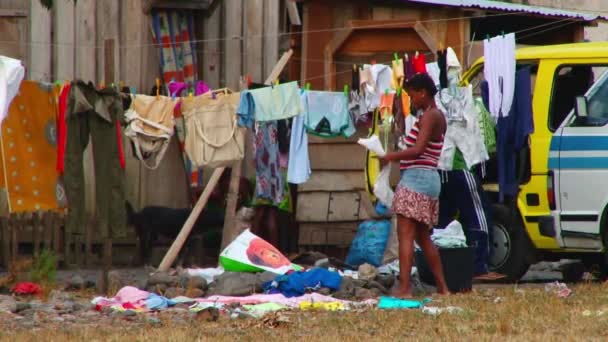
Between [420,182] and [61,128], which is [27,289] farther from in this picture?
[420,182]

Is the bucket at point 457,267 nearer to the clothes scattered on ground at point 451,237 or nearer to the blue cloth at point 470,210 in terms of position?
the clothes scattered on ground at point 451,237

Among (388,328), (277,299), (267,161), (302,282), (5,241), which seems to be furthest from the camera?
(267,161)

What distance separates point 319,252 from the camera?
49.6ft

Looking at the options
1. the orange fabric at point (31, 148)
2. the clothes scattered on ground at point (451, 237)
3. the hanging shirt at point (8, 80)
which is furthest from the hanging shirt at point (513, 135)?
the hanging shirt at point (8, 80)

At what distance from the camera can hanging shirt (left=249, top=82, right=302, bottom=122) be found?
44.3 ft

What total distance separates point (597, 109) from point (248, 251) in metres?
3.53

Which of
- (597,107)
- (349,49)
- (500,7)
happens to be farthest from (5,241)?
(500,7)

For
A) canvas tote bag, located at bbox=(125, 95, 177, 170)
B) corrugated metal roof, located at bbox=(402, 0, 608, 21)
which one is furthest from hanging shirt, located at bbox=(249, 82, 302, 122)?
corrugated metal roof, located at bbox=(402, 0, 608, 21)

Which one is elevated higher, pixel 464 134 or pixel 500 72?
pixel 500 72

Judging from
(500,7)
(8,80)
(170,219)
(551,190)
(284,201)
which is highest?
(500,7)

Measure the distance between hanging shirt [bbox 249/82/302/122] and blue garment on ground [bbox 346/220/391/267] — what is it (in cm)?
166

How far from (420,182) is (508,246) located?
245 centimetres

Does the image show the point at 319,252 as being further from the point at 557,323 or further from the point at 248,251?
the point at 557,323

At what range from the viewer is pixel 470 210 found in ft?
43.7
